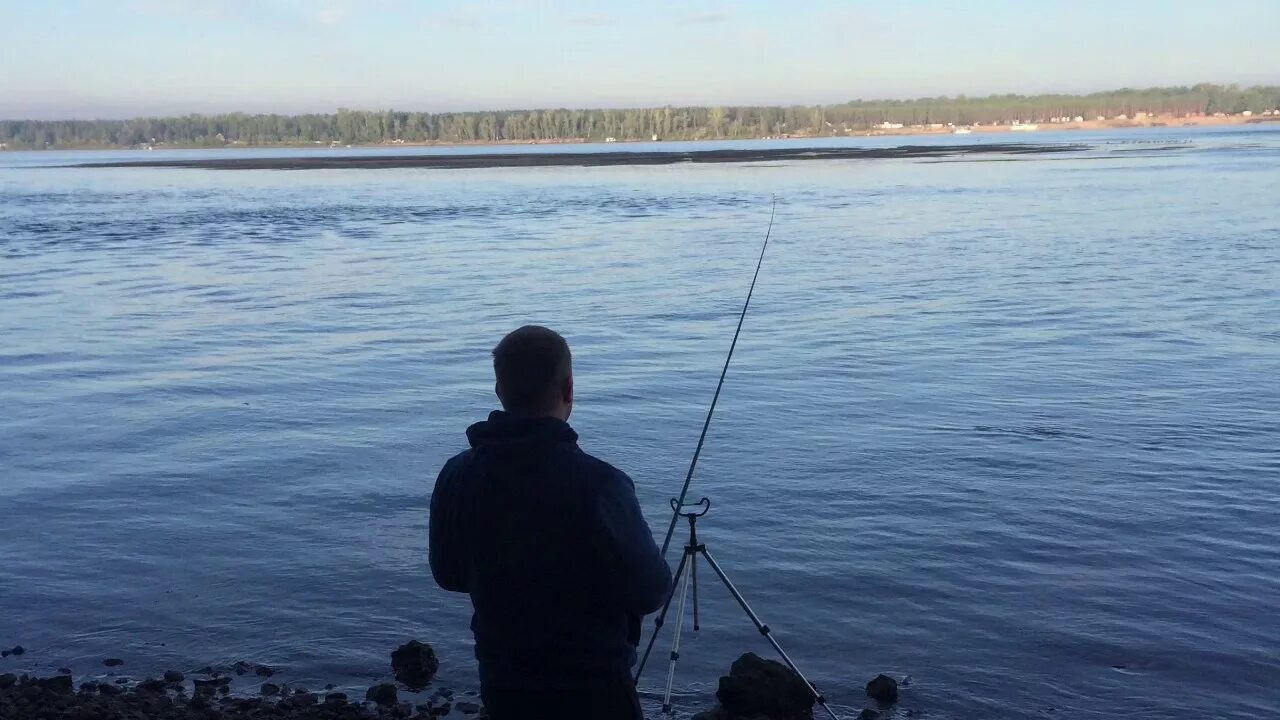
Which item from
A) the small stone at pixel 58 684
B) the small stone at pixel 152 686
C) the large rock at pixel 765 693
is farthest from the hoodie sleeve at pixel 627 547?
the small stone at pixel 58 684

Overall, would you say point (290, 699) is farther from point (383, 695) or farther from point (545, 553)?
point (545, 553)

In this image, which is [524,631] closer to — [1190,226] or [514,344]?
[514,344]

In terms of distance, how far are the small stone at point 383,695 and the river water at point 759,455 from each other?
333 millimetres

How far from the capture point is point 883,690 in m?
5.28

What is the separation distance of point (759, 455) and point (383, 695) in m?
4.51

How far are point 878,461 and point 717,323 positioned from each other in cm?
695

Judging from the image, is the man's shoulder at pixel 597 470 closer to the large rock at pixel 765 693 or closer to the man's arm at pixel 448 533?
the man's arm at pixel 448 533

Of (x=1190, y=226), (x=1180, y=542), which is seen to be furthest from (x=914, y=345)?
(x=1190, y=226)

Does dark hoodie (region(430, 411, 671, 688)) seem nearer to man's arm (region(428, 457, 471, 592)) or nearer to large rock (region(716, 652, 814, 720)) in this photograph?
man's arm (region(428, 457, 471, 592))

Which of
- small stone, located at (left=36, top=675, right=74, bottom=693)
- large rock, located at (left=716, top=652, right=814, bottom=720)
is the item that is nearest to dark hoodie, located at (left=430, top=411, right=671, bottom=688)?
large rock, located at (left=716, top=652, right=814, bottom=720)

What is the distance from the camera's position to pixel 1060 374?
1188 centimetres

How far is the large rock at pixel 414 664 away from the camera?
549 centimetres

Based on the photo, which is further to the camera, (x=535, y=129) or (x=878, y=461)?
(x=535, y=129)

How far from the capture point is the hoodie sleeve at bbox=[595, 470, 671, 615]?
2574 millimetres
